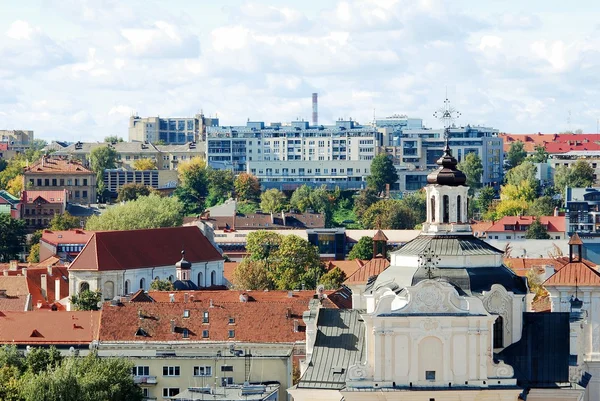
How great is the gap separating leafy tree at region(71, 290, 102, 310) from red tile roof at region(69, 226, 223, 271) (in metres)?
9.70

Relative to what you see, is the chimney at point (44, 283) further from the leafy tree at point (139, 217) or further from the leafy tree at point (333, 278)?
the leafy tree at point (139, 217)

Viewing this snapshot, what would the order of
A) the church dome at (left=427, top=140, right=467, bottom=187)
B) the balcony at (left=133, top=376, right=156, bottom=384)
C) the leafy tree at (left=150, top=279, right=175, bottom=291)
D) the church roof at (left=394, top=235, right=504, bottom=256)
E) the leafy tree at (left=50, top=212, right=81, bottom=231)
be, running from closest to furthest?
the church roof at (left=394, top=235, right=504, bottom=256), the church dome at (left=427, top=140, right=467, bottom=187), the balcony at (left=133, top=376, right=156, bottom=384), the leafy tree at (left=150, top=279, right=175, bottom=291), the leafy tree at (left=50, top=212, right=81, bottom=231)

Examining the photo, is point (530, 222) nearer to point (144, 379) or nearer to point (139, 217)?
point (139, 217)

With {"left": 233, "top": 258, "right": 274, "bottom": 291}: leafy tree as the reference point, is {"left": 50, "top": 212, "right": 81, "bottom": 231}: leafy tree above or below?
above

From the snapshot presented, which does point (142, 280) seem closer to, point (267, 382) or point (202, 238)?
point (202, 238)

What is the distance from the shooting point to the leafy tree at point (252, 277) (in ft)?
432

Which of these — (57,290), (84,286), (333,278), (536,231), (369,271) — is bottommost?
(57,290)

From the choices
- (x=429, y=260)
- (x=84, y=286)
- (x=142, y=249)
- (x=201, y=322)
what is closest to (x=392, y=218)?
(x=142, y=249)

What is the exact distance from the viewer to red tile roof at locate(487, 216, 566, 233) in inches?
7160

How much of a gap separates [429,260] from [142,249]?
69952 millimetres

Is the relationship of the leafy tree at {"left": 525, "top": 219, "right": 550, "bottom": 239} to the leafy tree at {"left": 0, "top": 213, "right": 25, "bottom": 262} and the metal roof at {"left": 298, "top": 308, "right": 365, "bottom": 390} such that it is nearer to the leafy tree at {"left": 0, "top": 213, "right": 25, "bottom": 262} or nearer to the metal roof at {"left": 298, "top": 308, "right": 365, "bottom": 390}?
the leafy tree at {"left": 0, "top": 213, "right": 25, "bottom": 262}

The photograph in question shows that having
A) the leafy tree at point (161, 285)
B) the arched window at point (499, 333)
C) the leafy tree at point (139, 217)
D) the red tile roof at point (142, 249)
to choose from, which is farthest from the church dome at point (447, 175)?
the leafy tree at point (139, 217)

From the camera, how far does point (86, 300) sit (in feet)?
378

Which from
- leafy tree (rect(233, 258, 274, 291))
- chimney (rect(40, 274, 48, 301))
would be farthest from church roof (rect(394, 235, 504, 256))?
chimney (rect(40, 274, 48, 301))
